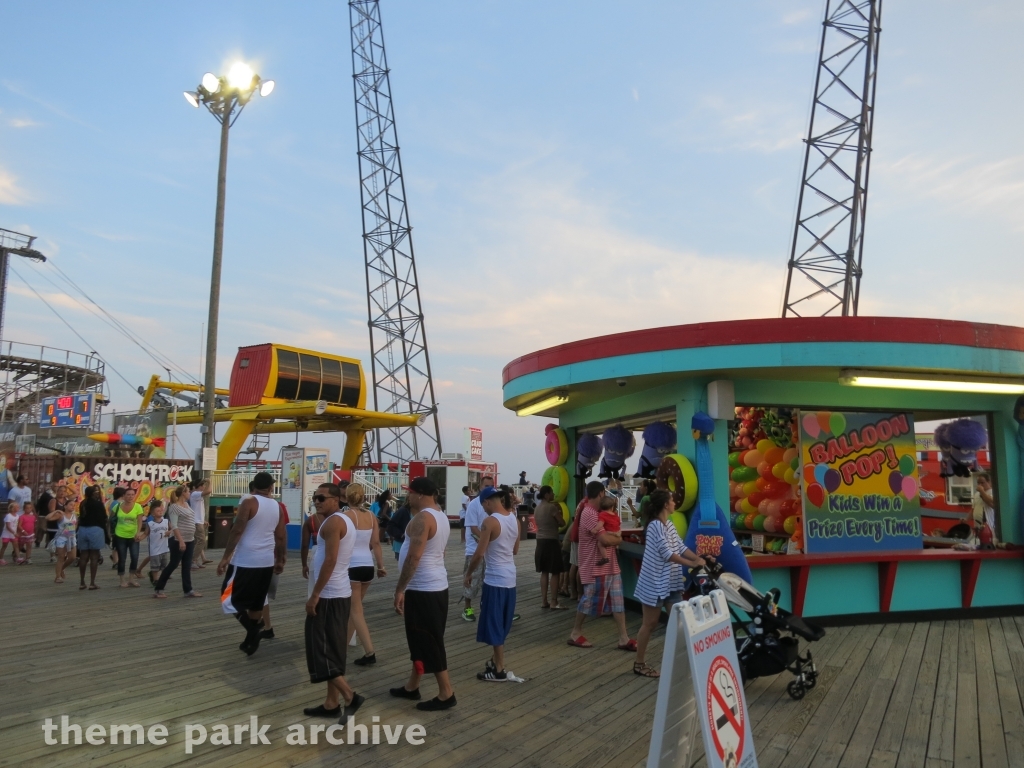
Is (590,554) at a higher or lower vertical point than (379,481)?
lower

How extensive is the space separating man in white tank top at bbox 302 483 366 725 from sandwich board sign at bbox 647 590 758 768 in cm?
221

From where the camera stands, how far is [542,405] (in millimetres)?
10445

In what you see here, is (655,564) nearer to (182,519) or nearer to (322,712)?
(322,712)

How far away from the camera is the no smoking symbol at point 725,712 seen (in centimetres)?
342

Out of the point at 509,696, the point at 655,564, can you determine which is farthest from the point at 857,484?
the point at 509,696

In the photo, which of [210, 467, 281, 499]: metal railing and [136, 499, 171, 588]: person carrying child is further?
[210, 467, 281, 499]: metal railing

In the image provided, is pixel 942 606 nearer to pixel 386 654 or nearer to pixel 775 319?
pixel 775 319

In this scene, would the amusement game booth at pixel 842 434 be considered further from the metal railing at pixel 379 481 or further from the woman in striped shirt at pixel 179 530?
the metal railing at pixel 379 481

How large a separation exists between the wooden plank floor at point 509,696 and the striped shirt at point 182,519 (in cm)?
170

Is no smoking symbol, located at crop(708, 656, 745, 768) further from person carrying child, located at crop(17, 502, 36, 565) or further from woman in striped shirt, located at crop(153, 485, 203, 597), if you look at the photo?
person carrying child, located at crop(17, 502, 36, 565)

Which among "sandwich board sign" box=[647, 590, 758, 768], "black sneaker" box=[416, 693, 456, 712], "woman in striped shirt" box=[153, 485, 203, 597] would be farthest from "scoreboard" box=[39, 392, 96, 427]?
"sandwich board sign" box=[647, 590, 758, 768]

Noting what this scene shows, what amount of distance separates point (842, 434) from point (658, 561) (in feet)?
12.3

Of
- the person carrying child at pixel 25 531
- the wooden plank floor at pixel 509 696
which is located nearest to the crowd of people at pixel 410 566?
the wooden plank floor at pixel 509 696

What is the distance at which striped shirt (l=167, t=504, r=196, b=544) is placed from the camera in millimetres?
10037
